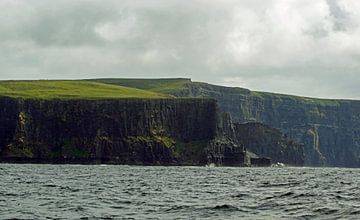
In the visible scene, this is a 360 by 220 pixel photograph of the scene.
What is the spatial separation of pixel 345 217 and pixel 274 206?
7745 millimetres

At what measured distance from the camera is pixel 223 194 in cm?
6619

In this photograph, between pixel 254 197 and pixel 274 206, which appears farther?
pixel 254 197

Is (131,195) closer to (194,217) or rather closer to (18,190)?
(18,190)

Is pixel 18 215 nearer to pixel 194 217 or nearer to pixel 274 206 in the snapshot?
pixel 194 217

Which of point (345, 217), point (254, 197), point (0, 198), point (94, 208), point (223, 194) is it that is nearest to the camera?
point (345, 217)

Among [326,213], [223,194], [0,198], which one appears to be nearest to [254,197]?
[223,194]

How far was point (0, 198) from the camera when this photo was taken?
56969mm

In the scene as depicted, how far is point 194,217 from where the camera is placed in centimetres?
4584

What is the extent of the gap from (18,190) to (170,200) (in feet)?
53.6

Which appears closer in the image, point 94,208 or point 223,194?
point 94,208

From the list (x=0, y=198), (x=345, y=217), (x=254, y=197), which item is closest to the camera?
(x=345, y=217)

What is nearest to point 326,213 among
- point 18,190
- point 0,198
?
point 0,198

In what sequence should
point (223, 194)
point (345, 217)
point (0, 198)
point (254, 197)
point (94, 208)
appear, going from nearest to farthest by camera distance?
point (345, 217) < point (94, 208) < point (0, 198) < point (254, 197) < point (223, 194)

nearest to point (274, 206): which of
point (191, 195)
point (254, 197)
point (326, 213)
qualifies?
point (326, 213)
